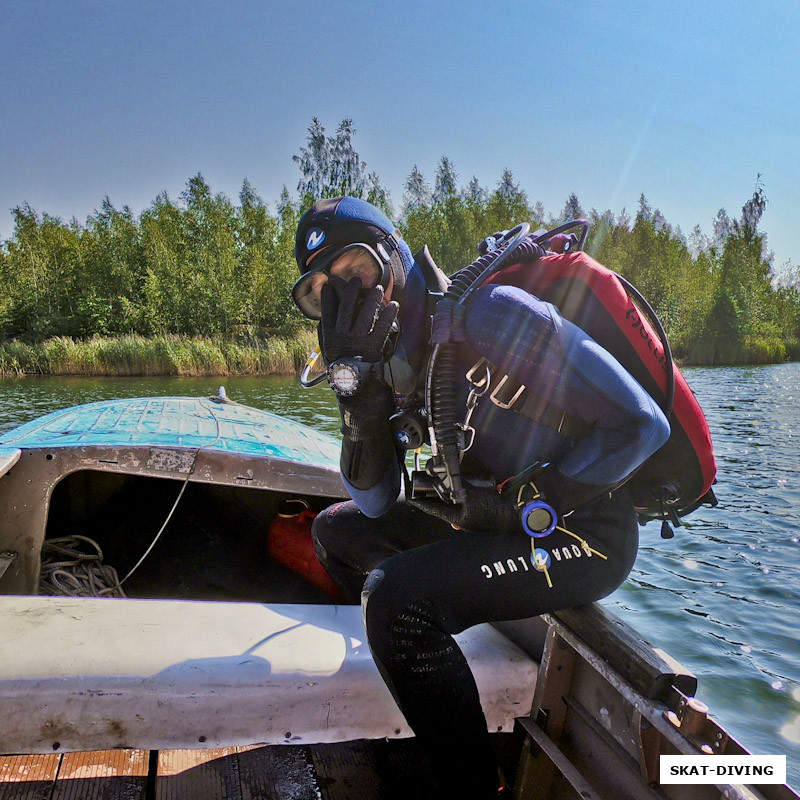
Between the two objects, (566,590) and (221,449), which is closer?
(566,590)

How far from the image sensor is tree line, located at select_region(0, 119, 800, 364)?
36.9 m

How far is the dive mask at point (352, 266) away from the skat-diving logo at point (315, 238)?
0.04 meters

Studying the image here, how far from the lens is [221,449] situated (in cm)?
331

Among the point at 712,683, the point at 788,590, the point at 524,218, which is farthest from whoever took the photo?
the point at 524,218

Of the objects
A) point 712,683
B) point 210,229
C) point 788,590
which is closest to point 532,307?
point 712,683

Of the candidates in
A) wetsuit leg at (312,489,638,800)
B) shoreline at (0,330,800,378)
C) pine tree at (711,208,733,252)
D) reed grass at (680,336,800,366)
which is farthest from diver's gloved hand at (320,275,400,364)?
pine tree at (711,208,733,252)

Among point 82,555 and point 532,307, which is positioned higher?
point 532,307

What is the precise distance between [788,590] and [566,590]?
4694 mm

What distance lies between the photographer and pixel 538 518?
1.72m

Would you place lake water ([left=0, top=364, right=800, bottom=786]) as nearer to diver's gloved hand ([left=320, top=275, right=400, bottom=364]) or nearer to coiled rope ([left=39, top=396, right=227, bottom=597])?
diver's gloved hand ([left=320, top=275, right=400, bottom=364])

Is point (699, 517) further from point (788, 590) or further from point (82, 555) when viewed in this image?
point (82, 555)

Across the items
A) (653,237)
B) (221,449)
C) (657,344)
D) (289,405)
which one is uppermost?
(653,237)

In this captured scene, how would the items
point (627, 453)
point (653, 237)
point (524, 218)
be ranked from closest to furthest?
point (627, 453) → point (524, 218) → point (653, 237)

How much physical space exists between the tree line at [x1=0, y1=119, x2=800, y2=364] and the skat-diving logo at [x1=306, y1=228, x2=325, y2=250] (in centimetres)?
3463
